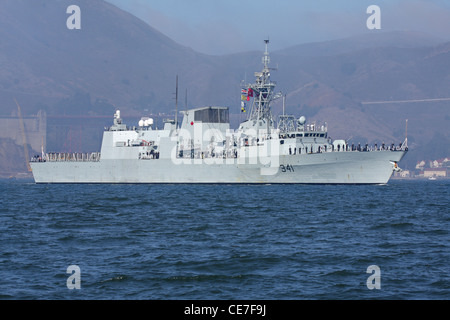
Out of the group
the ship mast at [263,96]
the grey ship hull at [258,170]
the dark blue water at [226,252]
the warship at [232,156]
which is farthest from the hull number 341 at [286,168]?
the dark blue water at [226,252]

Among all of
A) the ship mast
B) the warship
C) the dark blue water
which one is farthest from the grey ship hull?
the dark blue water

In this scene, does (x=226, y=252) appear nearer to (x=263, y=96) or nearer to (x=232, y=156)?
(x=232, y=156)

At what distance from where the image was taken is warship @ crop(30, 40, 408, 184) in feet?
199

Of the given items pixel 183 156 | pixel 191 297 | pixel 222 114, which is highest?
pixel 222 114

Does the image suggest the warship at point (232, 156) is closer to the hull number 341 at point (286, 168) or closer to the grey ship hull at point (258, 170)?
the grey ship hull at point (258, 170)

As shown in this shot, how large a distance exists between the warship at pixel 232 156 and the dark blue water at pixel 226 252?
22.2 m

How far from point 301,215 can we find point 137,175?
42117 mm

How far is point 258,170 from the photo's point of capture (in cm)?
6419

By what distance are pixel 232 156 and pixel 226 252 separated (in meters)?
44.2

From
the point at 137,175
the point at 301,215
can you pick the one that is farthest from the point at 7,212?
the point at 137,175
